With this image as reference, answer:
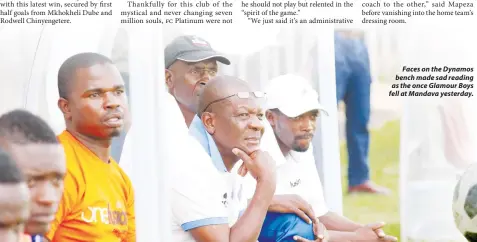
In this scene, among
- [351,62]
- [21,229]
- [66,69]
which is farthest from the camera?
[351,62]

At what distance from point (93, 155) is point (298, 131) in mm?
753

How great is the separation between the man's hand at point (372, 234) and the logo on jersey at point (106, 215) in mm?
874

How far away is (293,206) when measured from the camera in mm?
2992

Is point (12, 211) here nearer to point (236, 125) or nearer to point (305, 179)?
point (236, 125)

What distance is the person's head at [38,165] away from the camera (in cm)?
263

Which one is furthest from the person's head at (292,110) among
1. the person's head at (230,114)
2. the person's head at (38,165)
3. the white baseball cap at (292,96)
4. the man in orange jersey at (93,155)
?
the person's head at (38,165)

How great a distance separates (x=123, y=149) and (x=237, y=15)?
24.7 inches

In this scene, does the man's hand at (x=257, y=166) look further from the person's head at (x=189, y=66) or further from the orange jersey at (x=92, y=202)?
the orange jersey at (x=92, y=202)

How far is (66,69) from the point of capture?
2787mm

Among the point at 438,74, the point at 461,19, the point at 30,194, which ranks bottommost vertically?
the point at 30,194

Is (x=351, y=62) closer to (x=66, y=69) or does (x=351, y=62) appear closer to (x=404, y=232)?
(x=404, y=232)

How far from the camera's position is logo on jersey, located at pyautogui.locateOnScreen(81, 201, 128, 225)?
2711 millimetres

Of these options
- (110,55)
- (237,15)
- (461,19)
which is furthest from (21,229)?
(461,19)

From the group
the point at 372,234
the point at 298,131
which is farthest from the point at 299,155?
the point at 372,234
